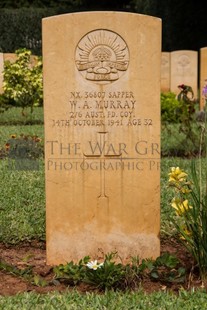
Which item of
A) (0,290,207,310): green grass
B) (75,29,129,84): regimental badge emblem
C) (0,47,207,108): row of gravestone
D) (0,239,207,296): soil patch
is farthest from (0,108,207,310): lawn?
(0,47,207,108): row of gravestone

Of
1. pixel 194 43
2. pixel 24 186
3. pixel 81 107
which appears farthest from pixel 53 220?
pixel 194 43

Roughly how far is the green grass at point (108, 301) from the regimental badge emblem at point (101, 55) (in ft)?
4.11

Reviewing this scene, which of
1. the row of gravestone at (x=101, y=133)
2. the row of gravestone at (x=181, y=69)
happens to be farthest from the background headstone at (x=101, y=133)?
the row of gravestone at (x=181, y=69)

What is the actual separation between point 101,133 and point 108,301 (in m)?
1.02

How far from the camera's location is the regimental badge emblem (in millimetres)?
3744

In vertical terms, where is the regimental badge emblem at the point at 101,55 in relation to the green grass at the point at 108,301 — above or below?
above

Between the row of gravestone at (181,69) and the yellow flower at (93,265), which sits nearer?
the yellow flower at (93,265)

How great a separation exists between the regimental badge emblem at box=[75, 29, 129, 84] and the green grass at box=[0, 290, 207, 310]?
4.11ft

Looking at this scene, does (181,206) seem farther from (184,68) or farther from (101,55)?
(184,68)

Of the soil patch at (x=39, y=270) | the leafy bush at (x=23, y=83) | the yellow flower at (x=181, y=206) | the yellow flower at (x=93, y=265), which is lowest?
the soil patch at (x=39, y=270)

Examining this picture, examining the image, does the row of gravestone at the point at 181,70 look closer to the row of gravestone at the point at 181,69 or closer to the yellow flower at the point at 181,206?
the row of gravestone at the point at 181,69

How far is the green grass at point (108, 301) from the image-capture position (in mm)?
3166

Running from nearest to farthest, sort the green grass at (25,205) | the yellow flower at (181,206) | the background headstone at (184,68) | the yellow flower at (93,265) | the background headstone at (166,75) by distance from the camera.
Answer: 1. the yellow flower at (93,265)
2. the yellow flower at (181,206)
3. the green grass at (25,205)
4. the background headstone at (184,68)
5. the background headstone at (166,75)

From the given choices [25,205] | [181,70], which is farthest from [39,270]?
[181,70]
